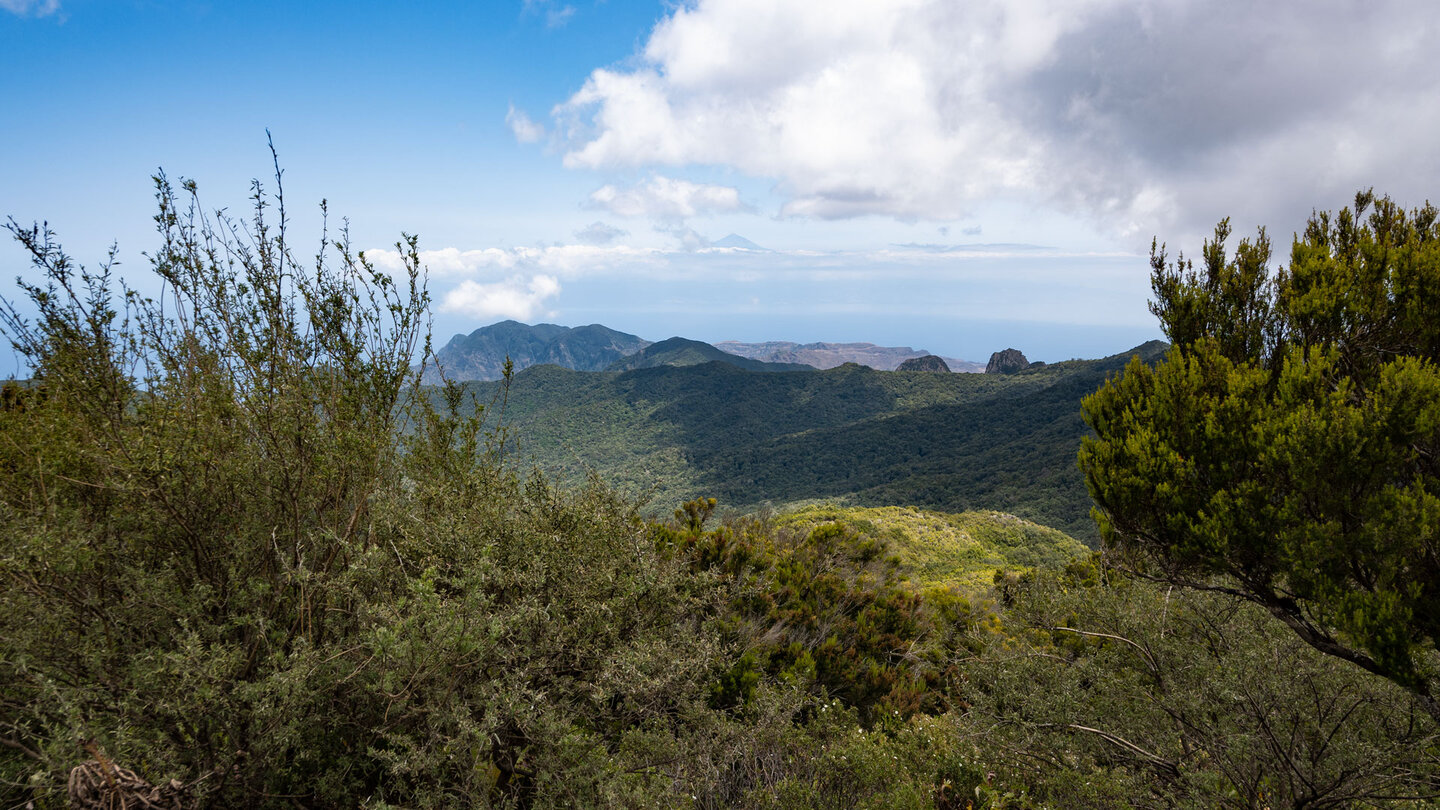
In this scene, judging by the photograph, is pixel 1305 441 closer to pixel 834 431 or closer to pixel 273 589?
pixel 273 589

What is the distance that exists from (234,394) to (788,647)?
5683 mm

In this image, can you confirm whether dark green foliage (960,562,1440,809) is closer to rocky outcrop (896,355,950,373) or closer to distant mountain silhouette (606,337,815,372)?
rocky outcrop (896,355,950,373)

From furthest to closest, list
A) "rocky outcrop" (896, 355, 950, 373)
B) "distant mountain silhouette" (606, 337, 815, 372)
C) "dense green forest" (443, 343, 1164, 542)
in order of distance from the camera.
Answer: "distant mountain silhouette" (606, 337, 815, 372)
"rocky outcrop" (896, 355, 950, 373)
"dense green forest" (443, 343, 1164, 542)

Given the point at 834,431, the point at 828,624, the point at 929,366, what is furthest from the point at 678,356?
the point at 828,624

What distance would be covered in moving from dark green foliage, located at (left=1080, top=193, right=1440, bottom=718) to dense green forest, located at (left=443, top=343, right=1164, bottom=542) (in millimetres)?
27640

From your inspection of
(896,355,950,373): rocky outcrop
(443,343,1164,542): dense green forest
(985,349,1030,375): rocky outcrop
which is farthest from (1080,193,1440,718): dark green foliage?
(896,355,950,373): rocky outcrop

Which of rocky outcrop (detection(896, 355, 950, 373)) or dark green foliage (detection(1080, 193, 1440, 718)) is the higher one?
rocky outcrop (detection(896, 355, 950, 373))

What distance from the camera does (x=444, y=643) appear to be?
121 inches

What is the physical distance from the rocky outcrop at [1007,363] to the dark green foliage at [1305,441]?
123 m

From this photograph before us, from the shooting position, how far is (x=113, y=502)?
3.51 meters

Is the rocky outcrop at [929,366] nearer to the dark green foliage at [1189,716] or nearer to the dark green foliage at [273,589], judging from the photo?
the dark green foliage at [1189,716]

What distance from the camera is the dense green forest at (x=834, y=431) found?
5988 centimetres

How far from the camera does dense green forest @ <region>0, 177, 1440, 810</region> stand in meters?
2.90

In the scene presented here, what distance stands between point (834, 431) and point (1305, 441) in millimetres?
87719
